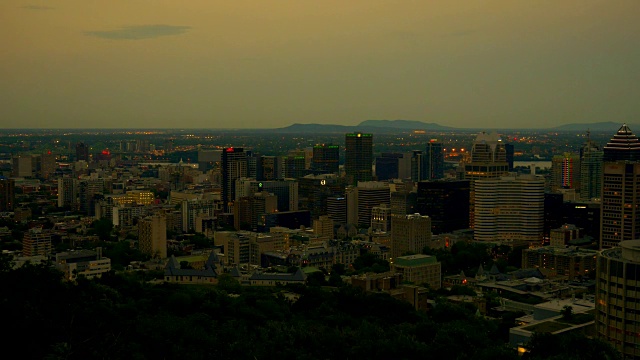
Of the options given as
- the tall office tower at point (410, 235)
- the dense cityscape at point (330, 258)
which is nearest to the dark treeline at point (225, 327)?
the dense cityscape at point (330, 258)

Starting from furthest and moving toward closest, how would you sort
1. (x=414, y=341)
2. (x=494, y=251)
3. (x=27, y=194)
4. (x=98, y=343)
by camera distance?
(x=27, y=194), (x=494, y=251), (x=414, y=341), (x=98, y=343)

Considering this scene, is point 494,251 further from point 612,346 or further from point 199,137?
point 199,137

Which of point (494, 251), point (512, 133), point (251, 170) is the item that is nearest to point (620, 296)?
point (494, 251)

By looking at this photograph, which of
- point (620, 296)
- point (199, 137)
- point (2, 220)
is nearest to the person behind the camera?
point (620, 296)

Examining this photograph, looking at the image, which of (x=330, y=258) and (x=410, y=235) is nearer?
(x=330, y=258)

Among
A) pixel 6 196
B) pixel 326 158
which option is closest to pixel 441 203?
pixel 326 158

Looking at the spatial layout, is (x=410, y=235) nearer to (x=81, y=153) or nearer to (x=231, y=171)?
(x=231, y=171)

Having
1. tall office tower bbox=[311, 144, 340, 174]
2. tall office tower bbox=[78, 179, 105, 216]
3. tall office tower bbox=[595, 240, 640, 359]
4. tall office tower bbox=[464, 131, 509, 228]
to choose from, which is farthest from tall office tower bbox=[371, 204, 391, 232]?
tall office tower bbox=[595, 240, 640, 359]

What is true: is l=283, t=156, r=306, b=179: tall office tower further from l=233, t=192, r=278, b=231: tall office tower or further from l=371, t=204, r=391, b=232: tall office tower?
l=371, t=204, r=391, b=232: tall office tower
